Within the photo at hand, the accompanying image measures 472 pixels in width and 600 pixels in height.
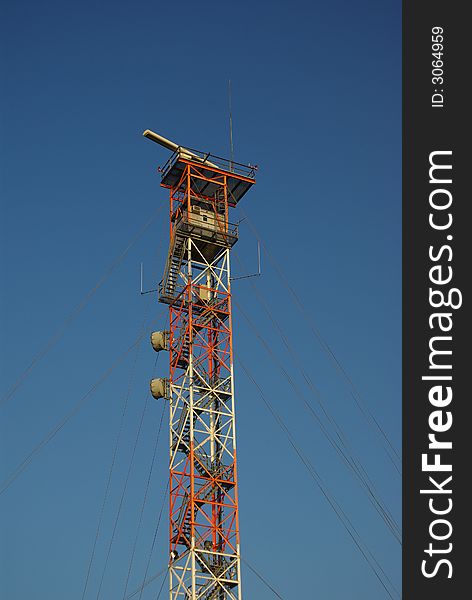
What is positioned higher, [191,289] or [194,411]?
[191,289]

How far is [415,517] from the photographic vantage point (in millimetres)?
37000

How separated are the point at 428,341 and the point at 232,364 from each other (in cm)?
2316

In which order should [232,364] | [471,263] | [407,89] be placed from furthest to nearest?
[232,364] → [407,89] → [471,263]

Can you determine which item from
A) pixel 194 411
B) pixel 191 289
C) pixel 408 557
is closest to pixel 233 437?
pixel 194 411

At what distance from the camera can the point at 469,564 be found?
3619 cm

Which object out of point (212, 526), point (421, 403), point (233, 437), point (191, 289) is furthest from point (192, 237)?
point (421, 403)

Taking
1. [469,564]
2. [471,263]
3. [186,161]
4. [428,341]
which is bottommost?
[469,564]

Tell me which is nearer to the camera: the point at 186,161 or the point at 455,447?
the point at 455,447

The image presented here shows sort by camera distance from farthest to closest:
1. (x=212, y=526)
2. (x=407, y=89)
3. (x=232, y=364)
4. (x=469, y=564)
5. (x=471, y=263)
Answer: (x=232, y=364)
(x=212, y=526)
(x=407, y=89)
(x=471, y=263)
(x=469, y=564)

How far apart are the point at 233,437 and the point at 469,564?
2352 cm

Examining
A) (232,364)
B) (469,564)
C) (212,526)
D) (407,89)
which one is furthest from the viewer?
(232,364)

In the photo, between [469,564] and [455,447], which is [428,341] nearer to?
[455,447]

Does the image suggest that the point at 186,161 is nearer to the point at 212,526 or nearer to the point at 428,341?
the point at 212,526

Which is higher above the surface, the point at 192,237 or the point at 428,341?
the point at 192,237
